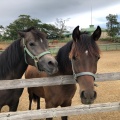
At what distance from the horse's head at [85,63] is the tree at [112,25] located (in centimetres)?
5353

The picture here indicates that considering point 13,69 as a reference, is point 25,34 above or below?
above

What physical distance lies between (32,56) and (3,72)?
0.78 m

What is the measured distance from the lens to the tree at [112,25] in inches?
2165

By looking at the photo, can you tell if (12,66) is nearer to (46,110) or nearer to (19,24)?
(46,110)

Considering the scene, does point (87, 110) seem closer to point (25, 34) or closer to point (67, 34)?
point (25, 34)

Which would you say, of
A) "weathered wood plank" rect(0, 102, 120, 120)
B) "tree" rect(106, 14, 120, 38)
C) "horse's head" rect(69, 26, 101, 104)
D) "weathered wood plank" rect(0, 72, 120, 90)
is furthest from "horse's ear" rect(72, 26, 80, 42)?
"tree" rect(106, 14, 120, 38)

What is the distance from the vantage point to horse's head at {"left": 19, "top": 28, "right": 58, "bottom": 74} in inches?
129

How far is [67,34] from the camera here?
72.9 metres

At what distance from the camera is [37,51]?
3531 millimetres

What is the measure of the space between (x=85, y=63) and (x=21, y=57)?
1.52 m

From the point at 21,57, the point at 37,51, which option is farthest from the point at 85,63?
the point at 21,57

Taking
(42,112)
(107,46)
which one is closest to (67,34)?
(107,46)

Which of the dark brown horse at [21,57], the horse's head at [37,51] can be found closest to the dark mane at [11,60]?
the dark brown horse at [21,57]

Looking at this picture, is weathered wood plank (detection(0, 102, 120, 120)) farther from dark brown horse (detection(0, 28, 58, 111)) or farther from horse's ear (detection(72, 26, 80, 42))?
horse's ear (detection(72, 26, 80, 42))
